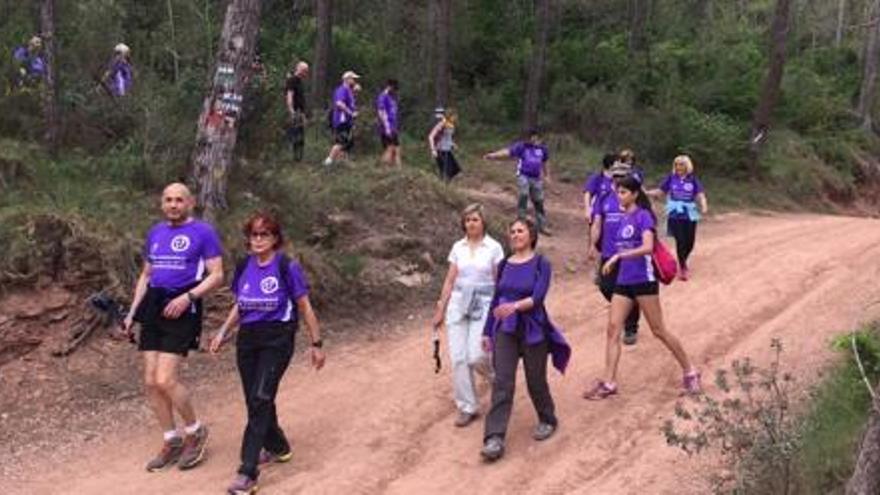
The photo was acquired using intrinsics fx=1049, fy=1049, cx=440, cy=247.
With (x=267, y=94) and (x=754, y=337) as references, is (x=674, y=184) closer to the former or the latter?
(x=754, y=337)

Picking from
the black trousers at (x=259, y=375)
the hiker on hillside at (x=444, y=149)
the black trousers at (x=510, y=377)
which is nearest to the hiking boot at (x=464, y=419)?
the black trousers at (x=510, y=377)

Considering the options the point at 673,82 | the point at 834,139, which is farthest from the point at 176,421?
the point at 834,139

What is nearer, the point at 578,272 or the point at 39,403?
the point at 39,403

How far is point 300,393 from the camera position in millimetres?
9398

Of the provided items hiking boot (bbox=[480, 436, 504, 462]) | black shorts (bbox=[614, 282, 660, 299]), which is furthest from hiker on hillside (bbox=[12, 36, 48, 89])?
hiking boot (bbox=[480, 436, 504, 462])

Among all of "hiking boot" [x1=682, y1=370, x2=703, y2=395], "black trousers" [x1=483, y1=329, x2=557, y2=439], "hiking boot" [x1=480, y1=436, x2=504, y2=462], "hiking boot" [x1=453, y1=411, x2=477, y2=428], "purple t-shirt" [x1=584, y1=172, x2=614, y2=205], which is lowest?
"hiking boot" [x1=453, y1=411, x2=477, y2=428]

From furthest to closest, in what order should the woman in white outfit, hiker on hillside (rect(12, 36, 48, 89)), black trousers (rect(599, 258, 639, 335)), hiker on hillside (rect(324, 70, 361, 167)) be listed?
hiker on hillside (rect(324, 70, 361, 167)) < hiker on hillside (rect(12, 36, 48, 89)) < black trousers (rect(599, 258, 639, 335)) < the woman in white outfit

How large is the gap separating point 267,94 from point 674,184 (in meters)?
5.21

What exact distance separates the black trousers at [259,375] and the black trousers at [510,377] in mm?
1512

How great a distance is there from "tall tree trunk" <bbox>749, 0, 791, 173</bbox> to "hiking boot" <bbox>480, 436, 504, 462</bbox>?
20142 millimetres

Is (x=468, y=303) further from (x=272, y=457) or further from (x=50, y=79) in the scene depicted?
(x=50, y=79)

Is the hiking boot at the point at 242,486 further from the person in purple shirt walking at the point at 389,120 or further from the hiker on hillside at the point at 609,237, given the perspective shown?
the person in purple shirt walking at the point at 389,120

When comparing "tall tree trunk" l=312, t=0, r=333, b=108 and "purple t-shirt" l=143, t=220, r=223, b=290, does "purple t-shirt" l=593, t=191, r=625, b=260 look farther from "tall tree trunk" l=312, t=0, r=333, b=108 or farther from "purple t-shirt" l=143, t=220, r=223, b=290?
"tall tree trunk" l=312, t=0, r=333, b=108

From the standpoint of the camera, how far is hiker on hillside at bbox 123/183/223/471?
294 inches
